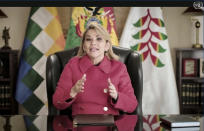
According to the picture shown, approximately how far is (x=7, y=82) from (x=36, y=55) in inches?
19.3

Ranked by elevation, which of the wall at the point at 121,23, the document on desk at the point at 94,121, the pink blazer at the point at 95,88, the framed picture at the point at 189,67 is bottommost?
the document on desk at the point at 94,121

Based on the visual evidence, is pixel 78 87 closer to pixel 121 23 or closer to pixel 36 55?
pixel 36 55

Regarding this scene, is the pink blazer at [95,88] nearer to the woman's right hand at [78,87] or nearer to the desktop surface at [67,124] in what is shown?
the woman's right hand at [78,87]

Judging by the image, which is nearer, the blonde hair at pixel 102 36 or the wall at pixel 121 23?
the blonde hair at pixel 102 36

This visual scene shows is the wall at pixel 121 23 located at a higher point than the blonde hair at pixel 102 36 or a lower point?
higher

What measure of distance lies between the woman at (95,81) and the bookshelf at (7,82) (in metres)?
1.60

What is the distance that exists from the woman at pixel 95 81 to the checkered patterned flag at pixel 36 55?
1427mm

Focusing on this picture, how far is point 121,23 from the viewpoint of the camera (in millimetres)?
3146

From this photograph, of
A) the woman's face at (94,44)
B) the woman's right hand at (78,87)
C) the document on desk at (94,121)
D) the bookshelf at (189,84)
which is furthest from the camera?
the bookshelf at (189,84)

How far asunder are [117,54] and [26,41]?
63.0 inches

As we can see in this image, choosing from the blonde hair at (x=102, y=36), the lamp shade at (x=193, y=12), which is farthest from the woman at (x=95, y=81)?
the lamp shade at (x=193, y=12)

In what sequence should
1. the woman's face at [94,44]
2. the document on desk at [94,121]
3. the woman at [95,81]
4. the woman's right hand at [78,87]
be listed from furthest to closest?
1. the woman's face at [94,44]
2. the woman at [95,81]
3. the woman's right hand at [78,87]
4. the document on desk at [94,121]

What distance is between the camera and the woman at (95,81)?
1.41m

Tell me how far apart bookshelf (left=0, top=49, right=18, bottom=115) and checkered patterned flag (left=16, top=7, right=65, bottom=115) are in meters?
0.10
